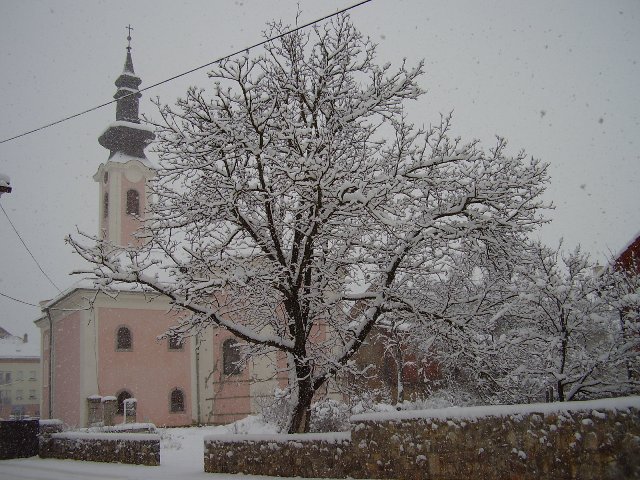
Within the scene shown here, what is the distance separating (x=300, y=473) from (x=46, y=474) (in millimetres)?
5424

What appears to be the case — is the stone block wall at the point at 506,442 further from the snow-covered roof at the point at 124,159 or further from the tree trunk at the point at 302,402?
the snow-covered roof at the point at 124,159

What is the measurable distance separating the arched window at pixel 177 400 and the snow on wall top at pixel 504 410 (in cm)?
2287

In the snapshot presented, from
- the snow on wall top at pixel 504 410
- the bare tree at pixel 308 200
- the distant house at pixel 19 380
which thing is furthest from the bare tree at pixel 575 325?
the distant house at pixel 19 380

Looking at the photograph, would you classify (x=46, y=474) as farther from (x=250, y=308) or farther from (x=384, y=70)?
(x=384, y=70)

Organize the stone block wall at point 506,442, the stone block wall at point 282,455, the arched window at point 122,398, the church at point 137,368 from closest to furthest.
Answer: the stone block wall at point 506,442
the stone block wall at point 282,455
the arched window at point 122,398
the church at point 137,368

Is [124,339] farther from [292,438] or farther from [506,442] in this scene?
[506,442]

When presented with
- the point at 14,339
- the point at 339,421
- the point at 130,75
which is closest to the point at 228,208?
the point at 339,421

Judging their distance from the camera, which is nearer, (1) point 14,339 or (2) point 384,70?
(2) point 384,70

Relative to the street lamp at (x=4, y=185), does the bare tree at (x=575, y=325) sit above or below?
below

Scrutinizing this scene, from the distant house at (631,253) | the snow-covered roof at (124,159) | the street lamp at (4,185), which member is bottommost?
the distant house at (631,253)

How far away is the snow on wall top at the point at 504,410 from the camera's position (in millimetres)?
6121

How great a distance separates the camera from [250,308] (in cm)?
1245

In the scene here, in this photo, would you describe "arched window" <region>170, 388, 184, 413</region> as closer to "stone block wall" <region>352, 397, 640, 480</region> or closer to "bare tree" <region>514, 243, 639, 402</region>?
"bare tree" <region>514, 243, 639, 402</region>

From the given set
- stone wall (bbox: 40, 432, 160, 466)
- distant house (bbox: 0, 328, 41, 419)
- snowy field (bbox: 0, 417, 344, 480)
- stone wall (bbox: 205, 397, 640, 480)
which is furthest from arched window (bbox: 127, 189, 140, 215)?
distant house (bbox: 0, 328, 41, 419)
